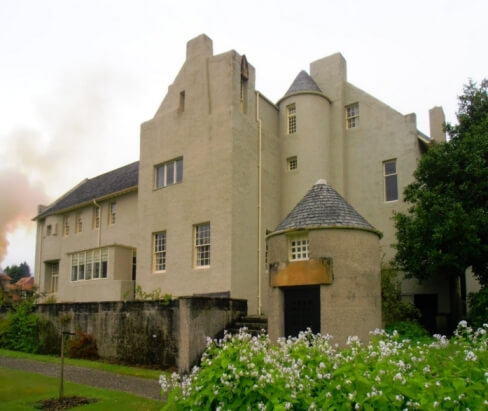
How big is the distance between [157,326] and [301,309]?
572 centimetres

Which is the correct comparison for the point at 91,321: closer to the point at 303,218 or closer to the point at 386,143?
the point at 303,218

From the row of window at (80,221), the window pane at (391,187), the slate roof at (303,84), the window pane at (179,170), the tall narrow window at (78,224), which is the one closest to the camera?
the window pane at (391,187)

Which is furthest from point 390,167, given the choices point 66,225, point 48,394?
point 66,225

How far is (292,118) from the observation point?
85.4 ft

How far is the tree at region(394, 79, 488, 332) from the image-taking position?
1819 cm

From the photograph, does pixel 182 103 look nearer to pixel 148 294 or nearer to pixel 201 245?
pixel 201 245

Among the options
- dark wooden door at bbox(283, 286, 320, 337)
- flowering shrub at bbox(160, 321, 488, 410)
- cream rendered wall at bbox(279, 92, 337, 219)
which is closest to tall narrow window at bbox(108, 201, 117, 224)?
cream rendered wall at bbox(279, 92, 337, 219)

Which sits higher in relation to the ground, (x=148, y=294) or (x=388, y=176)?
(x=388, y=176)

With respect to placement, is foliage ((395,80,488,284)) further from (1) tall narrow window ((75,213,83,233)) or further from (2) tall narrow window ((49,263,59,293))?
(2) tall narrow window ((49,263,59,293))

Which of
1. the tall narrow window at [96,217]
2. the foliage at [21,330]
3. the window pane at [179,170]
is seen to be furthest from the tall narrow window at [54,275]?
the window pane at [179,170]

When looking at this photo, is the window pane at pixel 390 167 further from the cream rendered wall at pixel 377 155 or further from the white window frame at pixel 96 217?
the white window frame at pixel 96 217

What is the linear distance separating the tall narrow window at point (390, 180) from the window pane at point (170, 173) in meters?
10.4

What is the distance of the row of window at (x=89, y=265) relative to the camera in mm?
26781

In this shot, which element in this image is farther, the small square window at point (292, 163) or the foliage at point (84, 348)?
the small square window at point (292, 163)
